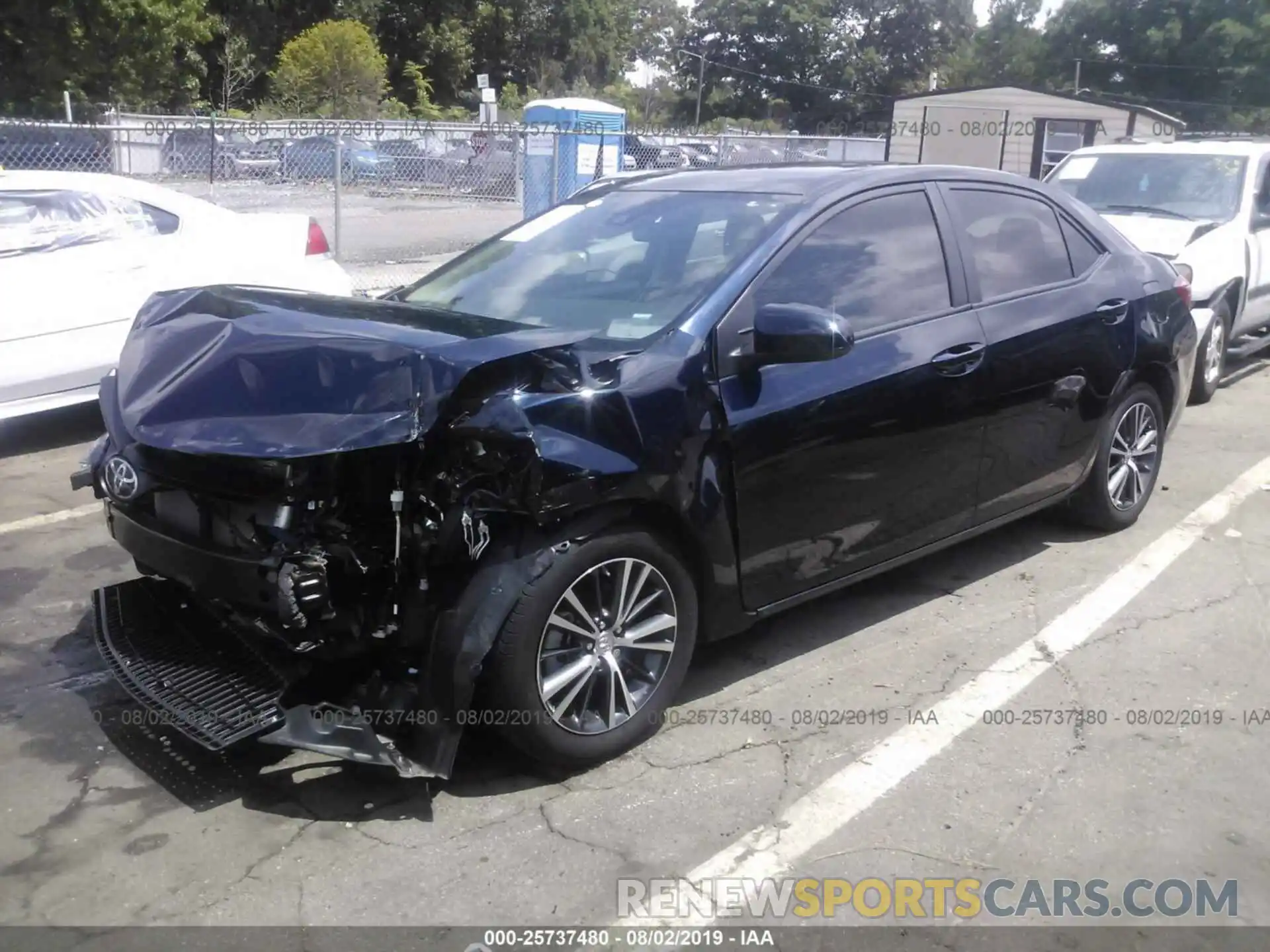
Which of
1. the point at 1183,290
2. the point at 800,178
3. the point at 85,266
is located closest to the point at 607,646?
the point at 800,178

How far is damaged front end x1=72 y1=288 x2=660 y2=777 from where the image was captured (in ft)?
10.5

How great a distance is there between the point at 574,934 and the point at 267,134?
13800 mm

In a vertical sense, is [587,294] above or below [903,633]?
above

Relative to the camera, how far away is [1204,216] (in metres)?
8.95

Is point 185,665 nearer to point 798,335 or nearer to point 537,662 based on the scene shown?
point 537,662

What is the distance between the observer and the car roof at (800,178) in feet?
14.3

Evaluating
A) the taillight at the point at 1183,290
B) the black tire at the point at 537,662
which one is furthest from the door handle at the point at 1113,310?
the black tire at the point at 537,662

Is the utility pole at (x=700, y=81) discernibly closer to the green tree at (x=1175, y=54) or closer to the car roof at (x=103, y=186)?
the green tree at (x=1175, y=54)

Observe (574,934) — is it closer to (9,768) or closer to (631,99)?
(9,768)

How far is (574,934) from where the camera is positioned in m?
2.90

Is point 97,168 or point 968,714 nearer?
point 968,714

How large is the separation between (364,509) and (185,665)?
82 centimetres

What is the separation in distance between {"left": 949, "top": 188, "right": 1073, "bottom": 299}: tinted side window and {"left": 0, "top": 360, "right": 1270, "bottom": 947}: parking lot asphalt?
133 cm

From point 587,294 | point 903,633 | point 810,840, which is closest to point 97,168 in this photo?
point 587,294
